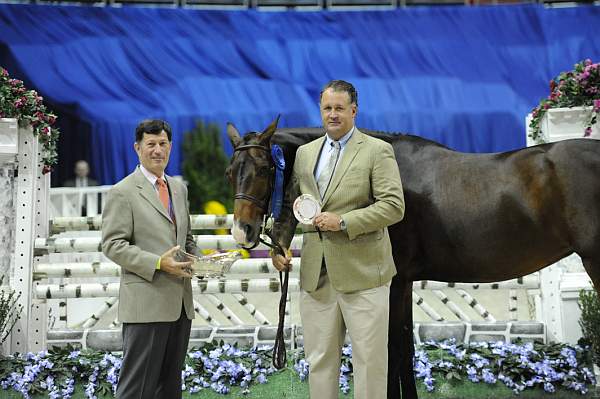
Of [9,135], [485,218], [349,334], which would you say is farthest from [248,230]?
[9,135]

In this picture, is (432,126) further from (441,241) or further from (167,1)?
(441,241)

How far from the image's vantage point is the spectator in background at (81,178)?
40.3ft

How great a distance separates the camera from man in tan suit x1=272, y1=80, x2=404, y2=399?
245 centimetres

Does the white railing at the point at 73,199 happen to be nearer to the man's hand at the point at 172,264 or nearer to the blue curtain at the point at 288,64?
the blue curtain at the point at 288,64

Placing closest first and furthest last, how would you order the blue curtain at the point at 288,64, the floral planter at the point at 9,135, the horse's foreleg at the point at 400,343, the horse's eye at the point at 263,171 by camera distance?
the horse's eye at the point at 263,171
the horse's foreleg at the point at 400,343
the floral planter at the point at 9,135
the blue curtain at the point at 288,64

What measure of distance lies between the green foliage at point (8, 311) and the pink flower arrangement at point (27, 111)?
36.6 inches

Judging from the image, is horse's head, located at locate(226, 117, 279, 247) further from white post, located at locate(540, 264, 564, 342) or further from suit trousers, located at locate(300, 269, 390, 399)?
white post, located at locate(540, 264, 564, 342)

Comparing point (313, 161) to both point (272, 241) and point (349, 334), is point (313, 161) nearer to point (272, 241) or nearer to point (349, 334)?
point (272, 241)

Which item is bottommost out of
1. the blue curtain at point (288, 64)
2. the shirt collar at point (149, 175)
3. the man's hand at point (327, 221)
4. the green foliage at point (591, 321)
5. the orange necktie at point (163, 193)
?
the green foliage at point (591, 321)

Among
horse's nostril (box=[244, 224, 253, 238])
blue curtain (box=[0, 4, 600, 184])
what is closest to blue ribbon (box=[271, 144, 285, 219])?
horse's nostril (box=[244, 224, 253, 238])

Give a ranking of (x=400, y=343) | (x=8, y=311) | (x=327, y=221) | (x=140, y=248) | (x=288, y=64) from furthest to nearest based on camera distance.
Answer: (x=288, y=64) → (x=8, y=311) → (x=400, y=343) → (x=140, y=248) → (x=327, y=221)

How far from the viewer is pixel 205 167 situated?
13.1 m

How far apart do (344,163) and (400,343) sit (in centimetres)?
130

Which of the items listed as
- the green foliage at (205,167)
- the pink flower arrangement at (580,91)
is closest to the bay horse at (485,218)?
the pink flower arrangement at (580,91)
